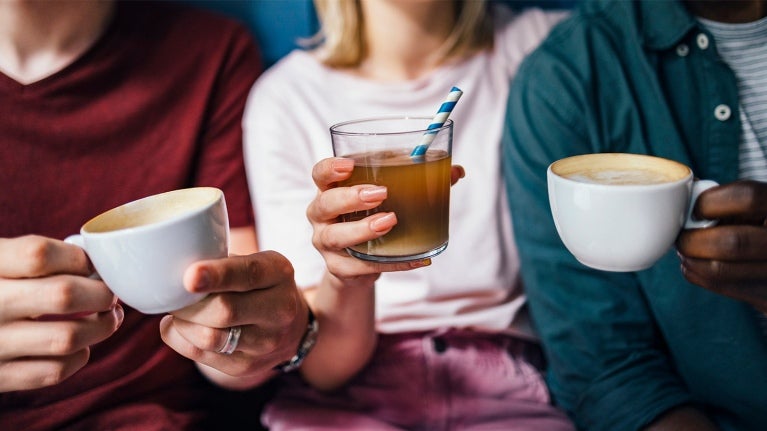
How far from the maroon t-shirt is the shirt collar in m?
0.72

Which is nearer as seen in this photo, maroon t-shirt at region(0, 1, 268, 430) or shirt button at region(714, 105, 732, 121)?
maroon t-shirt at region(0, 1, 268, 430)

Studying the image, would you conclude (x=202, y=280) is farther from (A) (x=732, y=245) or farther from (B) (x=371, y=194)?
(A) (x=732, y=245)

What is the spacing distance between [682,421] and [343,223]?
0.57 meters

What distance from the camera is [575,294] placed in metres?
0.93

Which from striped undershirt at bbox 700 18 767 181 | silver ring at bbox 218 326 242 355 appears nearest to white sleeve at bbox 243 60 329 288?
silver ring at bbox 218 326 242 355

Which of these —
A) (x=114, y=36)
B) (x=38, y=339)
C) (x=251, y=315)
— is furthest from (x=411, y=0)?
(x=38, y=339)

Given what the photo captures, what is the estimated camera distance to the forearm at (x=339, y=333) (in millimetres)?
881

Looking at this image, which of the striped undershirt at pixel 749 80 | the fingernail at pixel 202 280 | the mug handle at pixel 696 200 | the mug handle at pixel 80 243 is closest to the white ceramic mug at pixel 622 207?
the mug handle at pixel 696 200

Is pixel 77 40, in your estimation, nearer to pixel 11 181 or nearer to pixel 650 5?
pixel 11 181

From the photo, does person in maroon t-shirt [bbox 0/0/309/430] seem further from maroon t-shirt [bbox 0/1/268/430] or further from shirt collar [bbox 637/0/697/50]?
shirt collar [bbox 637/0/697/50]

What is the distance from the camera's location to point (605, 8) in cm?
100

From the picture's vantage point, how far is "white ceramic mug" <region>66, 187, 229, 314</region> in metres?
0.53

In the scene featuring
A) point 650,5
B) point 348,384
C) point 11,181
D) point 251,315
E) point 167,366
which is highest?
point 650,5

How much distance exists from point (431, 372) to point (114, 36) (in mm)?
764
